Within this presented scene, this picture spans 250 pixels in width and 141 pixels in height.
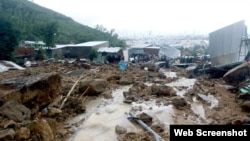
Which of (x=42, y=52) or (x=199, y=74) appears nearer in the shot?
(x=199, y=74)

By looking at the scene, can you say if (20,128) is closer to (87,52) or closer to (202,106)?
(202,106)

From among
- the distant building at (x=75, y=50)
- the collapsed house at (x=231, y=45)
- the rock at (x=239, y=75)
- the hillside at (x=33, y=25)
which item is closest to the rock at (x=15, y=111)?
the rock at (x=239, y=75)

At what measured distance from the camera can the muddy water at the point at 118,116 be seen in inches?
290

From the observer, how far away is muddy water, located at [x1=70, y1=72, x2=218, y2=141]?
290 inches

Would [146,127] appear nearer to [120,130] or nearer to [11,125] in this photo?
[120,130]

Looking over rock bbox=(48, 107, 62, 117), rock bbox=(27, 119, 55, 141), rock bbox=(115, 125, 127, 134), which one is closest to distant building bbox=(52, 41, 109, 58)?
rock bbox=(48, 107, 62, 117)

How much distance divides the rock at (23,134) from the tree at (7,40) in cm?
1936

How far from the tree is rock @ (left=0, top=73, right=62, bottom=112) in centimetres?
1678

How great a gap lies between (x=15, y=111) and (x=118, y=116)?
124 inches

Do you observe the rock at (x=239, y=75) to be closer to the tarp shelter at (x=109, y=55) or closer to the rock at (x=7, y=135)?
the rock at (x=7, y=135)

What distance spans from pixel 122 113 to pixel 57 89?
237cm

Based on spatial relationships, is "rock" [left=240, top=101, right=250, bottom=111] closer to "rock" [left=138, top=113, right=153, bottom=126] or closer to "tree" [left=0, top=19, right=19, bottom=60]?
"rock" [left=138, top=113, right=153, bottom=126]

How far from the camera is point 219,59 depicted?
19516 mm

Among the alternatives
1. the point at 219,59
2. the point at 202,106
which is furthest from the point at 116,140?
the point at 219,59
